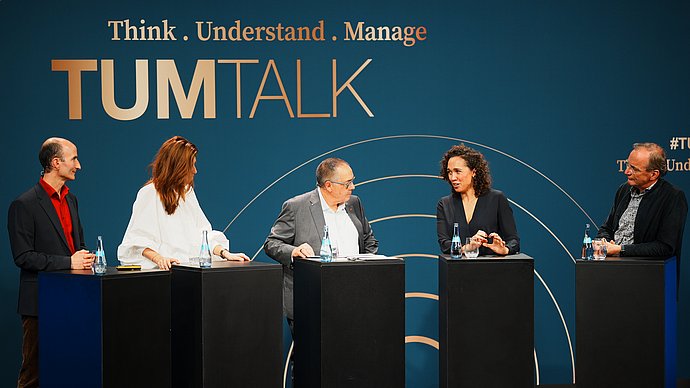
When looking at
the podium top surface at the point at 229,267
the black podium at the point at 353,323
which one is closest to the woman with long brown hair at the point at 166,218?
the podium top surface at the point at 229,267

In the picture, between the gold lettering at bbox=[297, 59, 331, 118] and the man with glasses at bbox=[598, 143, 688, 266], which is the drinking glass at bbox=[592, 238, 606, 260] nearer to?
the man with glasses at bbox=[598, 143, 688, 266]

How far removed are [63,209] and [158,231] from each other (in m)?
0.73

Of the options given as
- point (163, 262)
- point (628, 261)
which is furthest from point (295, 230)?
point (628, 261)

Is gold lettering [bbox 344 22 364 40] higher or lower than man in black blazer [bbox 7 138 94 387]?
higher

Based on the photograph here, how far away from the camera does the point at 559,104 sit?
6.23 metres

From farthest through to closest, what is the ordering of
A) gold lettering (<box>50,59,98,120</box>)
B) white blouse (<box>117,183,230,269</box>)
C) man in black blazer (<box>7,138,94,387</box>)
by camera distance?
gold lettering (<box>50,59,98,120</box>)
man in black blazer (<box>7,138,94,387</box>)
white blouse (<box>117,183,230,269</box>)

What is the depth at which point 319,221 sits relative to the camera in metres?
4.84

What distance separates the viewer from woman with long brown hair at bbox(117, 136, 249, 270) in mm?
4441

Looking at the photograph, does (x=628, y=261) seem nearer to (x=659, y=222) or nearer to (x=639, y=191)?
(x=659, y=222)

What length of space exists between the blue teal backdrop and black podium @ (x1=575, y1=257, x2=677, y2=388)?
1468 millimetres

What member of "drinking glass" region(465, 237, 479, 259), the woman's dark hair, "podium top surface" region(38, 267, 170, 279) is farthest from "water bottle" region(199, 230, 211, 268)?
the woman's dark hair

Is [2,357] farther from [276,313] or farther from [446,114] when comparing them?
[446,114]

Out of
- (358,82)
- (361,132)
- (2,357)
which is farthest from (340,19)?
(2,357)

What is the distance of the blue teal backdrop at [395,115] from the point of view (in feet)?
19.2
